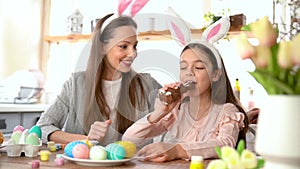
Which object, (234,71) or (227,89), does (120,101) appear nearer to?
(227,89)

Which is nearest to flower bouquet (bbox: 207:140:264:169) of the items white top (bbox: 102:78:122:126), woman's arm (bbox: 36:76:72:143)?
white top (bbox: 102:78:122:126)

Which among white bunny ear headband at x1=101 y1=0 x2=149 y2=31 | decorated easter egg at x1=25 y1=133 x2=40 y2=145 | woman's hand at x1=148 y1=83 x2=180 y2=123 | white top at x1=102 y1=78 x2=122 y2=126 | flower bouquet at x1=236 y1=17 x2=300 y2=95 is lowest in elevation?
decorated easter egg at x1=25 y1=133 x2=40 y2=145

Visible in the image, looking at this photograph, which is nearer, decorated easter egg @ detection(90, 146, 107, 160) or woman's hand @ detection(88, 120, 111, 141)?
decorated easter egg @ detection(90, 146, 107, 160)

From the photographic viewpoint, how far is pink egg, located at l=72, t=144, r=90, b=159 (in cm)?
109

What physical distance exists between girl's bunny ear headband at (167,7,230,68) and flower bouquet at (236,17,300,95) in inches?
29.1

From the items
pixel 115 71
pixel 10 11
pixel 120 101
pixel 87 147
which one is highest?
pixel 10 11

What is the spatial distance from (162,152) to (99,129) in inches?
10.5

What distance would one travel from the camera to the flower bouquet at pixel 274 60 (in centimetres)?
54

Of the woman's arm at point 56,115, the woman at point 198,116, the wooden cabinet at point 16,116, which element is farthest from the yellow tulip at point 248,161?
the wooden cabinet at point 16,116

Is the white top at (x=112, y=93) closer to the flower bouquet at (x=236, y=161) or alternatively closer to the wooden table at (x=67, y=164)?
the wooden table at (x=67, y=164)

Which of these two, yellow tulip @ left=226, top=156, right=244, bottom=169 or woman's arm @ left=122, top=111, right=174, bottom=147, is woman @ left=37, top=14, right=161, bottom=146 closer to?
woman's arm @ left=122, top=111, right=174, bottom=147

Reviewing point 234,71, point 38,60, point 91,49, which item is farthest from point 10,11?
point 91,49

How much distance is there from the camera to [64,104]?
5.78 feet

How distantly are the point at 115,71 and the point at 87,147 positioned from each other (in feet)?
1.59
